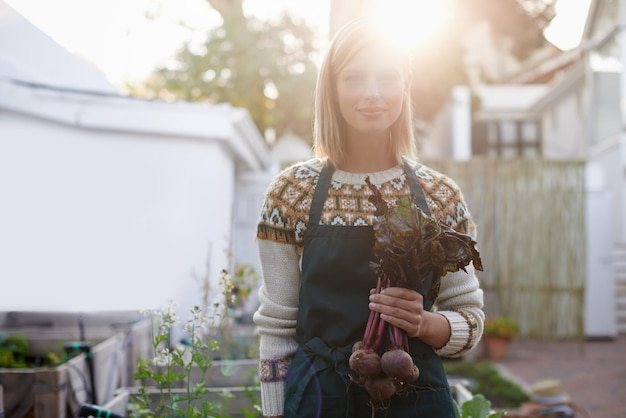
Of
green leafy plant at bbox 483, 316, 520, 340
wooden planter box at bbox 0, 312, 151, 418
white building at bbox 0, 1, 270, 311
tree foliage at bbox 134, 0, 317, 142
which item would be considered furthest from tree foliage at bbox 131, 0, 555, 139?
wooden planter box at bbox 0, 312, 151, 418

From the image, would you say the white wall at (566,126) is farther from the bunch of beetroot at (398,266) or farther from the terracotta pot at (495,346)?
the bunch of beetroot at (398,266)

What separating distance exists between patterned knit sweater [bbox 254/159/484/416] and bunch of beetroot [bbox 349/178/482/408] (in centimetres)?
19

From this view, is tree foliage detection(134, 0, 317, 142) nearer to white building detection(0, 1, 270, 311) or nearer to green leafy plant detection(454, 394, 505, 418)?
white building detection(0, 1, 270, 311)

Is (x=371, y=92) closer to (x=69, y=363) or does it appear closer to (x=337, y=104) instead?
(x=337, y=104)

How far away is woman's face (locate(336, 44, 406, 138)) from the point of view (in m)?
1.74

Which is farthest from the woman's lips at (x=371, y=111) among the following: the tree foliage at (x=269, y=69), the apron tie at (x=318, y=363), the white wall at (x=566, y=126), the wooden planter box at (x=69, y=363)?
the white wall at (x=566, y=126)

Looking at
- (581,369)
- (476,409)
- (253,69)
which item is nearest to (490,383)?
(581,369)

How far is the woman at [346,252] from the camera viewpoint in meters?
1.65

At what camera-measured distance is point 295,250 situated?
1786 mm

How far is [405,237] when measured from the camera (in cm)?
151

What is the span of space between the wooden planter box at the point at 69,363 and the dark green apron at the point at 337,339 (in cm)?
175

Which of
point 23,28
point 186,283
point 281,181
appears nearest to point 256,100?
point 186,283

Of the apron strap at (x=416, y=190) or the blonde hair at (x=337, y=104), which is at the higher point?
the blonde hair at (x=337, y=104)

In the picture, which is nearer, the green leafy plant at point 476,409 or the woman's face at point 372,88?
the woman's face at point 372,88
